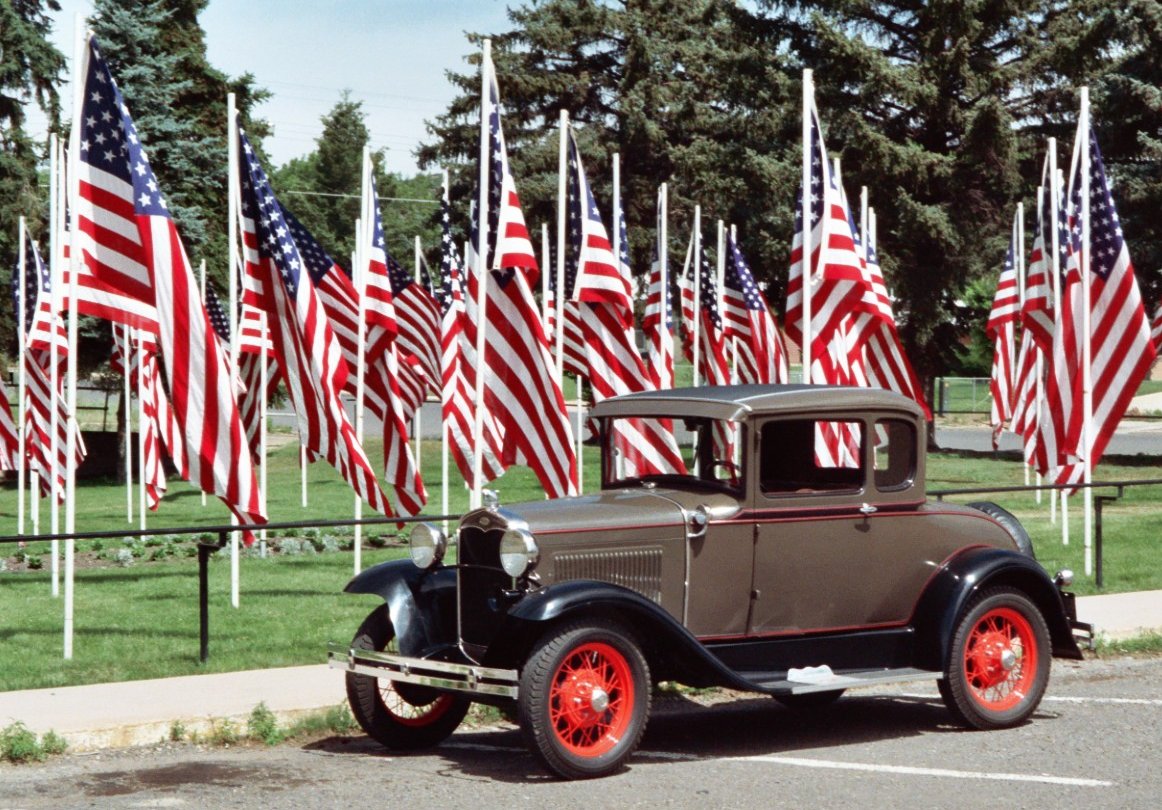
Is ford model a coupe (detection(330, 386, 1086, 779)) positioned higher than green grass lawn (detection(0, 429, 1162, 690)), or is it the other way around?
ford model a coupe (detection(330, 386, 1086, 779))

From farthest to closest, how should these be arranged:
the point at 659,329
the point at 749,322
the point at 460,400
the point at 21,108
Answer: the point at 21,108 < the point at 749,322 < the point at 659,329 < the point at 460,400

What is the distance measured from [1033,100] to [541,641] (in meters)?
37.8

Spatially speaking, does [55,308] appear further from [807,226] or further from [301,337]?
[807,226]

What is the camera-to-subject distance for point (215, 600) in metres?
15.2

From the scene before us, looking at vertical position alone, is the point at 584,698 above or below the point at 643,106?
below

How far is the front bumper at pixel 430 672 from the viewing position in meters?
7.97

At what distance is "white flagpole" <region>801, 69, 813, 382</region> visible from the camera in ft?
51.7

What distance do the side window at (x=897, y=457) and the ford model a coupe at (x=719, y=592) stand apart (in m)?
0.01

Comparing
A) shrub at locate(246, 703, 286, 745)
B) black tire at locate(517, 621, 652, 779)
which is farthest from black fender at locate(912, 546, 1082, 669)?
shrub at locate(246, 703, 286, 745)

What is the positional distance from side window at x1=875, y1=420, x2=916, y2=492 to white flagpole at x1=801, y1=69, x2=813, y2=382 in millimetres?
5878

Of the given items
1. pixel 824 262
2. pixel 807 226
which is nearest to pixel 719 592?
pixel 824 262

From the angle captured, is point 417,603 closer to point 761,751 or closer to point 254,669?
point 761,751

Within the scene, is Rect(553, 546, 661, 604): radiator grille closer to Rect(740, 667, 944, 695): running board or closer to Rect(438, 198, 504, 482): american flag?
Rect(740, 667, 944, 695): running board

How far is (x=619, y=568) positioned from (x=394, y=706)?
155 cm
